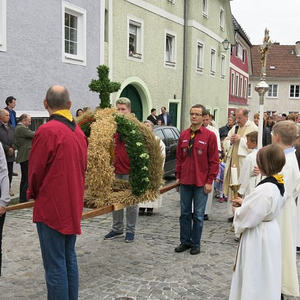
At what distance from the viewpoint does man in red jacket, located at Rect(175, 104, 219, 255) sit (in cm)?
595

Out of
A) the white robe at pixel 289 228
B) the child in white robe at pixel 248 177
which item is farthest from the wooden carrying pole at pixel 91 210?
the child in white robe at pixel 248 177

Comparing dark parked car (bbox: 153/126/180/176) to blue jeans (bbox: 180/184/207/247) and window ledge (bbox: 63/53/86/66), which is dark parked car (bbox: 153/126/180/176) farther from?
blue jeans (bbox: 180/184/207/247)

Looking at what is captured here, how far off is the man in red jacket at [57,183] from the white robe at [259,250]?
1430mm

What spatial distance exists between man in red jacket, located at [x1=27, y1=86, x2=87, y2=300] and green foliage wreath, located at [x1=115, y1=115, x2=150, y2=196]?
1663mm

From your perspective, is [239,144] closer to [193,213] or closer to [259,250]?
[193,213]

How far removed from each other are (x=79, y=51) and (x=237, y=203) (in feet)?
36.3

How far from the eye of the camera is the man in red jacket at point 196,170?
595 cm

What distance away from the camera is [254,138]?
21.5 feet

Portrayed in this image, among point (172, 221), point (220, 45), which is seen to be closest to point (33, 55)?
point (172, 221)

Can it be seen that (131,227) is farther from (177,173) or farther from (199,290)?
(199,290)

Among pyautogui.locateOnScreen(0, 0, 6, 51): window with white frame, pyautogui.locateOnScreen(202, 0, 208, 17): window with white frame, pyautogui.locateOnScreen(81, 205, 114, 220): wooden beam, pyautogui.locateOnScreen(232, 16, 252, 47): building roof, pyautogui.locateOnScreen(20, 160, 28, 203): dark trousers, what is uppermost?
pyautogui.locateOnScreen(232, 16, 252, 47): building roof

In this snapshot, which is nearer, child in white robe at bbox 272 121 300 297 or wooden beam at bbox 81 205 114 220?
wooden beam at bbox 81 205 114 220

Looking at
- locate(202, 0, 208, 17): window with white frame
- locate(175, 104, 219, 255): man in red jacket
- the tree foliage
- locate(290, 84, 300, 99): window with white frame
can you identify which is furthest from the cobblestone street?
locate(290, 84, 300, 99): window with white frame

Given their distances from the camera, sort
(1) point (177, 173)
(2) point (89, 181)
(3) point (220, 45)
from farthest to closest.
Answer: (3) point (220, 45)
(1) point (177, 173)
(2) point (89, 181)
